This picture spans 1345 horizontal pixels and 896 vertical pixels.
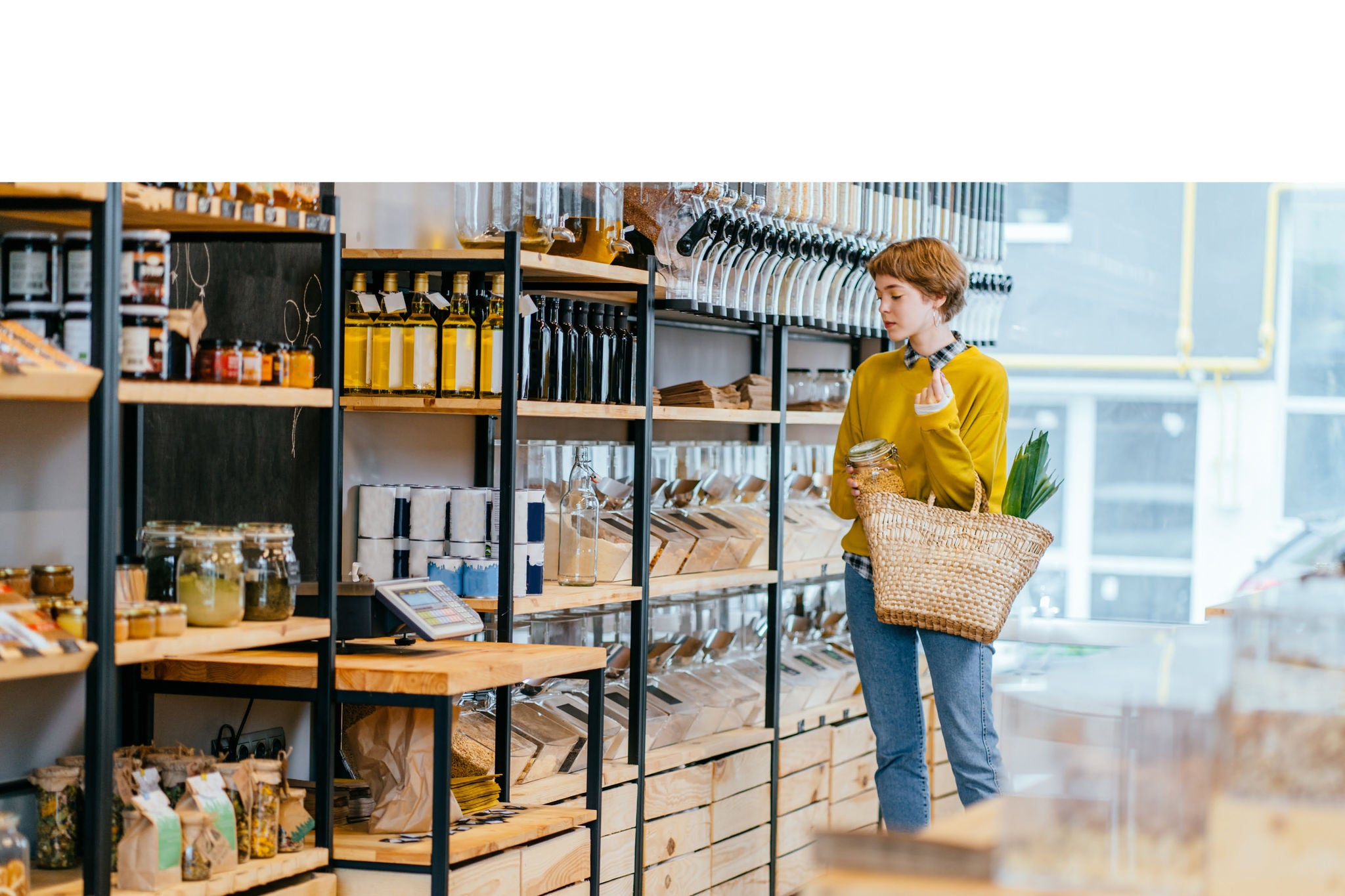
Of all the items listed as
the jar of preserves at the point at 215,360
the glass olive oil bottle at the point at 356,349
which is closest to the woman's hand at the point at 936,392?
the glass olive oil bottle at the point at 356,349

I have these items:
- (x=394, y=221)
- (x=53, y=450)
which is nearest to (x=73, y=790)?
(x=53, y=450)

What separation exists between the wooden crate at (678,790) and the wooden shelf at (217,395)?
61.3 inches

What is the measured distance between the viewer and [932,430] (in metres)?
3.27

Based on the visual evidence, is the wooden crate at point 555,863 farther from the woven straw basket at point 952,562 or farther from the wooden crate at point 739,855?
the wooden crate at point 739,855

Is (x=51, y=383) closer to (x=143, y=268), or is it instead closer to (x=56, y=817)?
(x=143, y=268)

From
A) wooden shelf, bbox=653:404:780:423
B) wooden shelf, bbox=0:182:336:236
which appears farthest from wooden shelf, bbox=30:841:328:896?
wooden shelf, bbox=653:404:780:423

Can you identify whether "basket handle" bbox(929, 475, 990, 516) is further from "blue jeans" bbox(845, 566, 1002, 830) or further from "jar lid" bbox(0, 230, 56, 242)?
"jar lid" bbox(0, 230, 56, 242)

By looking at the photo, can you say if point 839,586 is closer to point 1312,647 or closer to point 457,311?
point 457,311

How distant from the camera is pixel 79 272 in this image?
2121 mm

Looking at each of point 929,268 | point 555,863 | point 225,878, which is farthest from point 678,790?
point 225,878

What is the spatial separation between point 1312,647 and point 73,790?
6.11 feet

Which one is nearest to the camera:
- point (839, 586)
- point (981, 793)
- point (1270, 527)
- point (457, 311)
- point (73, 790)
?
point (73, 790)

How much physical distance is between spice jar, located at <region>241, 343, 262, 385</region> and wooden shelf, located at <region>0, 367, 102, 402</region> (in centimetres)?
32

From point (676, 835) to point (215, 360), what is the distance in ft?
6.49
